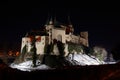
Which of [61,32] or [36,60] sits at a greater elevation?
[61,32]

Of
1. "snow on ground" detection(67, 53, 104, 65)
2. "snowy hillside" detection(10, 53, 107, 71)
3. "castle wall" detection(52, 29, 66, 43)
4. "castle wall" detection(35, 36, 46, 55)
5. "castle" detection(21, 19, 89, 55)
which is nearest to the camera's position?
"snowy hillside" detection(10, 53, 107, 71)

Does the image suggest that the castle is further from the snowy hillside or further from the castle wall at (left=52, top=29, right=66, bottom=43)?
the snowy hillside

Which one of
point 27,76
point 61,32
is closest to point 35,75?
point 27,76

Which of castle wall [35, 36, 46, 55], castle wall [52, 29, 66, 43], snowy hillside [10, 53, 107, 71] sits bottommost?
snowy hillside [10, 53, 107, 71]

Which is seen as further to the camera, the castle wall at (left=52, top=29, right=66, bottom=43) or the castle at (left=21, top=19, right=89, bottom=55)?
the castle wall at (left=52, top=29, right=66, bottom=43)

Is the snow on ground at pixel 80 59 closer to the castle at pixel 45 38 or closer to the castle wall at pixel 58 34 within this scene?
the castle at pixel 45 38

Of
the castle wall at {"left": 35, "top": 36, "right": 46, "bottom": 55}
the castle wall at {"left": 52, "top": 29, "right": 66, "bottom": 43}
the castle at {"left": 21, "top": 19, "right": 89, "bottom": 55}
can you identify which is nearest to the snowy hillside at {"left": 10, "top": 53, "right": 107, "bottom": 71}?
the castle at {"left": 21, "top": 19, "right": 89, "bottom": 55}

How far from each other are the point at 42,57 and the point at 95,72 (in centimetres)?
4787

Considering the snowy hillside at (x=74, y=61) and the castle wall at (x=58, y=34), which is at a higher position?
the castle wall at (x=58, y=34)

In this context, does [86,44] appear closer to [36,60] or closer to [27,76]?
[36,60]

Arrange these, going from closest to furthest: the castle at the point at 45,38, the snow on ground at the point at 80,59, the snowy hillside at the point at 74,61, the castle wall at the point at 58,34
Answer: the snowy hillside at the point at 74,61 < the castle at the point at 45,38 < the snow on ground at the point at 80,59 < the castle wall at the point at 58,34

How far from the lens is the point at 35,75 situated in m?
21.5

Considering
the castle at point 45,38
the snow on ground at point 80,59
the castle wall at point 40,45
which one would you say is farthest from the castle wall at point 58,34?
the snow on ground at point 80,59

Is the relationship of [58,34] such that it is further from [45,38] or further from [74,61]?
[74,61]
